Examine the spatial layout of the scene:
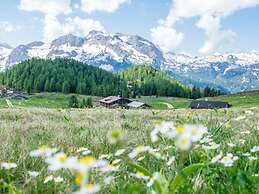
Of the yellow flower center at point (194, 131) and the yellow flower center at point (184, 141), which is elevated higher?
the yellow flower center at point (194, 131)

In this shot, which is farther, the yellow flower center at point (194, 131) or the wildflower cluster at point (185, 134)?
the yellow flower center at point (194, 131)

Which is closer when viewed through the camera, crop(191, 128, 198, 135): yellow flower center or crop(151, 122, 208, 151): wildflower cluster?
crop(151, 122, 208, 151): wildflower cluster

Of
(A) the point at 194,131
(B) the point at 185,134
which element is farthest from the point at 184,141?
(A) the point at 194,131

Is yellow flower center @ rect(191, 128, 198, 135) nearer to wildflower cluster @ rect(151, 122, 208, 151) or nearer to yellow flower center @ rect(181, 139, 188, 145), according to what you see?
wildflower cluster @ rect(151, 122, 208, 151)

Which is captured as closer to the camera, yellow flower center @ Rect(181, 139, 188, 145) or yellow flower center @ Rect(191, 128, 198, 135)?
yellow flower center @ Rect(181, 139, 188, 145)

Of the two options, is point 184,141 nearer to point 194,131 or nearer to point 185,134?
point 185,134

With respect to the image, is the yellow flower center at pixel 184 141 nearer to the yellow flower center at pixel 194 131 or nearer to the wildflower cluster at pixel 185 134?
the wildflower cluster at pixel 185 134

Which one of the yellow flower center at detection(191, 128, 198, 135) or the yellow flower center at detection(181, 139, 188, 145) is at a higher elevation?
the yellow flower center at detection(191, 128, 198, 135)

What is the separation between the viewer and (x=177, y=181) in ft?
9.36

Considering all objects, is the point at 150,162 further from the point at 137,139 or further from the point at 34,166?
the point at 137,139

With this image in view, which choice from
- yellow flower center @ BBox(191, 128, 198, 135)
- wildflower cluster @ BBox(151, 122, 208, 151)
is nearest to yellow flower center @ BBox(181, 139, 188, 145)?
wildflower cluster @ BBox(151, 122, 208, 151)

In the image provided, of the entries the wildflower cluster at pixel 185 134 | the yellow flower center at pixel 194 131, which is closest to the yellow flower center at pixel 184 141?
the wildflower cluster at pixel 185 134

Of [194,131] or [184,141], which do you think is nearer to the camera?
[184,141]

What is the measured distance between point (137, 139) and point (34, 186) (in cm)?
391
